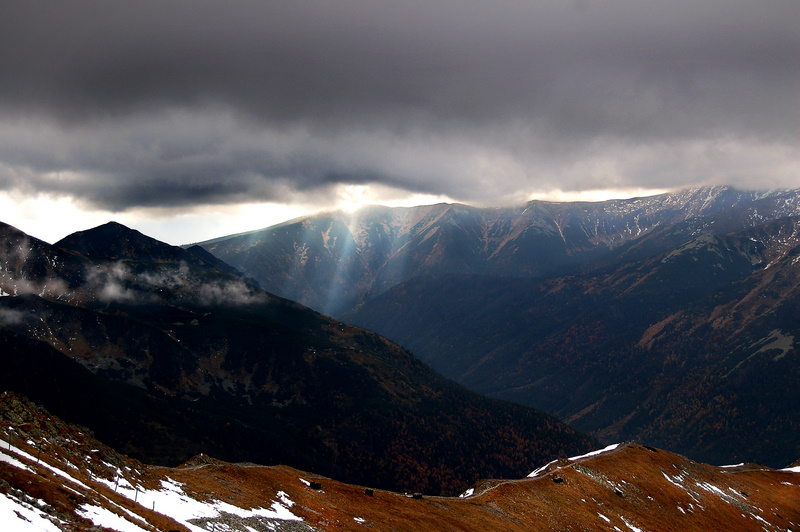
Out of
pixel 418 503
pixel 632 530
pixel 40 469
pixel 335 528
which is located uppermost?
pixel 40 469

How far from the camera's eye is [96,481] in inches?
2451

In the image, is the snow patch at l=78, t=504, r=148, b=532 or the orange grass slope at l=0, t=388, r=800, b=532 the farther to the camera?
the orange grass slope at l=0, t=388, r=800, b=532

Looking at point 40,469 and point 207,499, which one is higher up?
point 40,469

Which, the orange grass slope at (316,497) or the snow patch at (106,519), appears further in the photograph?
the orange grass slope at (316,497)

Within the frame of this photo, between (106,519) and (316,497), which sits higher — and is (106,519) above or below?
above

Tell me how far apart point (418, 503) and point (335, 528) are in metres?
33.7

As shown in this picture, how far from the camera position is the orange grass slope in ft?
170

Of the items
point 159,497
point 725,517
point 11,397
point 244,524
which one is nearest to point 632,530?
point 725,517

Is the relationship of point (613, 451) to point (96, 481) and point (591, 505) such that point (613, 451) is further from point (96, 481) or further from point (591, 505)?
point (96, 481)

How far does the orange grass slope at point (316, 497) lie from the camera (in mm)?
51812

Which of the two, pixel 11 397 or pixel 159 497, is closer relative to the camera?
pixel 159 497

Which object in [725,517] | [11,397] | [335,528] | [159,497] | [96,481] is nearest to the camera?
[96,481]

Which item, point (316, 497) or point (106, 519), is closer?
point (106, 519)

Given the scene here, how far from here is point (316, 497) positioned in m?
94.7
